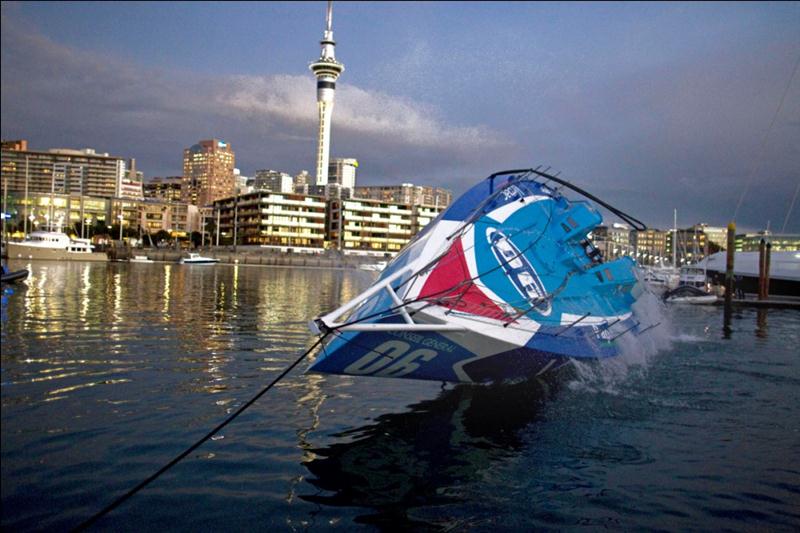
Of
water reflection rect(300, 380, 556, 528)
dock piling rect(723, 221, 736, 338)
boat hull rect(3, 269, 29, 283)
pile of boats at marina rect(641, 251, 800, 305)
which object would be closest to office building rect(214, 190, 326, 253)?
pile of boats at marina rect(641, 251, 800, 305)

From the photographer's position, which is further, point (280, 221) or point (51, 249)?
point (280, 221)

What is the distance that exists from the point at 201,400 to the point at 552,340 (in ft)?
19.7

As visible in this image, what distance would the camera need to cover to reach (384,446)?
8.41m

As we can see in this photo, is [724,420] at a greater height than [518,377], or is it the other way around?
[518,377]

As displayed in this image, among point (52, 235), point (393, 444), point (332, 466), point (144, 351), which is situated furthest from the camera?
point (52, 235)

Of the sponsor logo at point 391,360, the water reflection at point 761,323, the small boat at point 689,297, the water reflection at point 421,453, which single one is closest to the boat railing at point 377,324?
the sponsor logo at point 391,360

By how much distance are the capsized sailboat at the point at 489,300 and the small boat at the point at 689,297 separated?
32.2 meters

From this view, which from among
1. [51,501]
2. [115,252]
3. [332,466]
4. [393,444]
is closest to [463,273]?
[393,444]

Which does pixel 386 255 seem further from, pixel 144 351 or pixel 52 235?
pixel 144 351

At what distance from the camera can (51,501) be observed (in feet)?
18.8

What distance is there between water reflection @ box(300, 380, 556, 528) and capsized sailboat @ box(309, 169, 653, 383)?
2.54ft

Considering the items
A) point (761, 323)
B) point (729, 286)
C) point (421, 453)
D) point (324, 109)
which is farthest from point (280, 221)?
point (421, 453)

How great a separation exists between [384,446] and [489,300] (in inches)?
107

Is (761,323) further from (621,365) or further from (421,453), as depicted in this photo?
(421,453)
